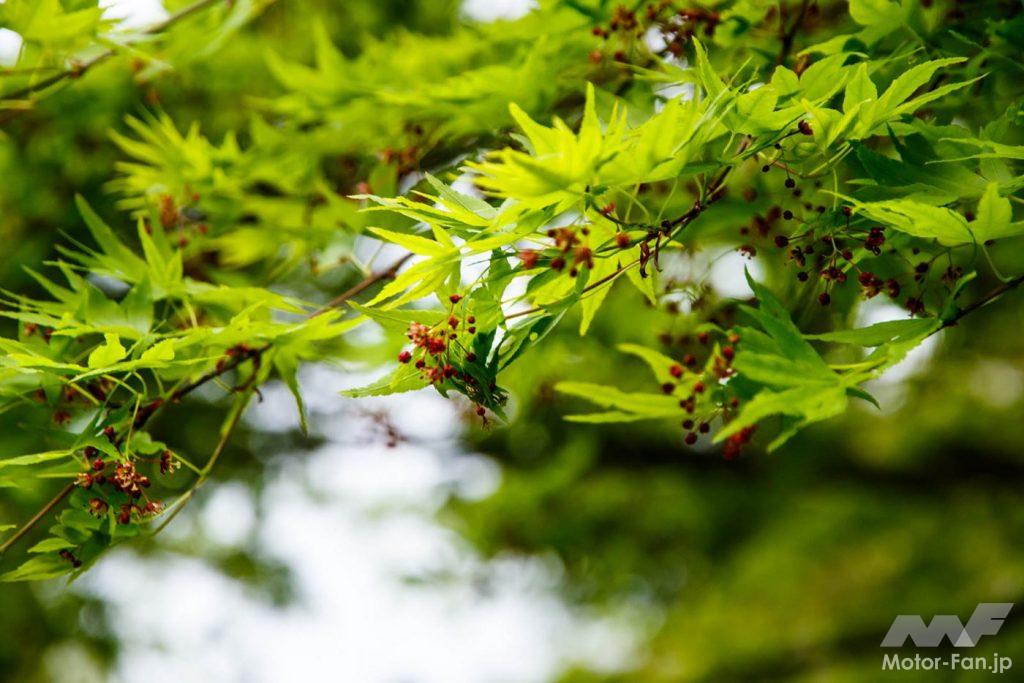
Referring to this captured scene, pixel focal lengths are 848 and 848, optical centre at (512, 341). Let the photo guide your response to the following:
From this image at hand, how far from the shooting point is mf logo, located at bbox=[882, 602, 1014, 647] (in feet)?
8.13

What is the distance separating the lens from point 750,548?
3.21 metres

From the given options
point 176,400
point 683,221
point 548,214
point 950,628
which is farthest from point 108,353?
point 950,628

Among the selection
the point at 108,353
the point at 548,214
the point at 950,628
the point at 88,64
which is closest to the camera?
the point at 548,214

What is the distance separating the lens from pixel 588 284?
3.32 ft

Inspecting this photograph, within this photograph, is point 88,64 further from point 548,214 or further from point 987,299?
point 987,299

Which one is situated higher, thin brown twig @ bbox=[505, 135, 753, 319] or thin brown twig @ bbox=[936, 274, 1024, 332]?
thin brown twig @ bbox=[505, 135, 753, 319]

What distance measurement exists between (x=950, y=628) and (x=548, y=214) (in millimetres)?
2466

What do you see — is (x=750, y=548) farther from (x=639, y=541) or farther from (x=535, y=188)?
(x=535, y=188)

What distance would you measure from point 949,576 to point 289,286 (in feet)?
8.18

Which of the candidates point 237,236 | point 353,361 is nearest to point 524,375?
point 353,361

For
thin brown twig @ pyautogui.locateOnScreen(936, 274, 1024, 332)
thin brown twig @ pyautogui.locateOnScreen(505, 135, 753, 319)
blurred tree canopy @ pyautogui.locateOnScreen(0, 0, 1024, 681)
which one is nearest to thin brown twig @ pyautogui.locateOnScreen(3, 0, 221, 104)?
blurred tree canopy @ pyautogui.locateOnScreen(0, 0, 1024, 681)

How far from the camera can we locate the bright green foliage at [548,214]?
0.81 m

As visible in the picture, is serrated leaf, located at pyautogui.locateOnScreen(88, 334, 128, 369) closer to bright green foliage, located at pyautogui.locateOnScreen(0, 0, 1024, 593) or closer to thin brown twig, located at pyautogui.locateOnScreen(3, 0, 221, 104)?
bright green foliage, located at pyautogui.locateOnScreen(0, 0, 1024, 593)

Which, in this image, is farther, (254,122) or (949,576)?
(949,576)
